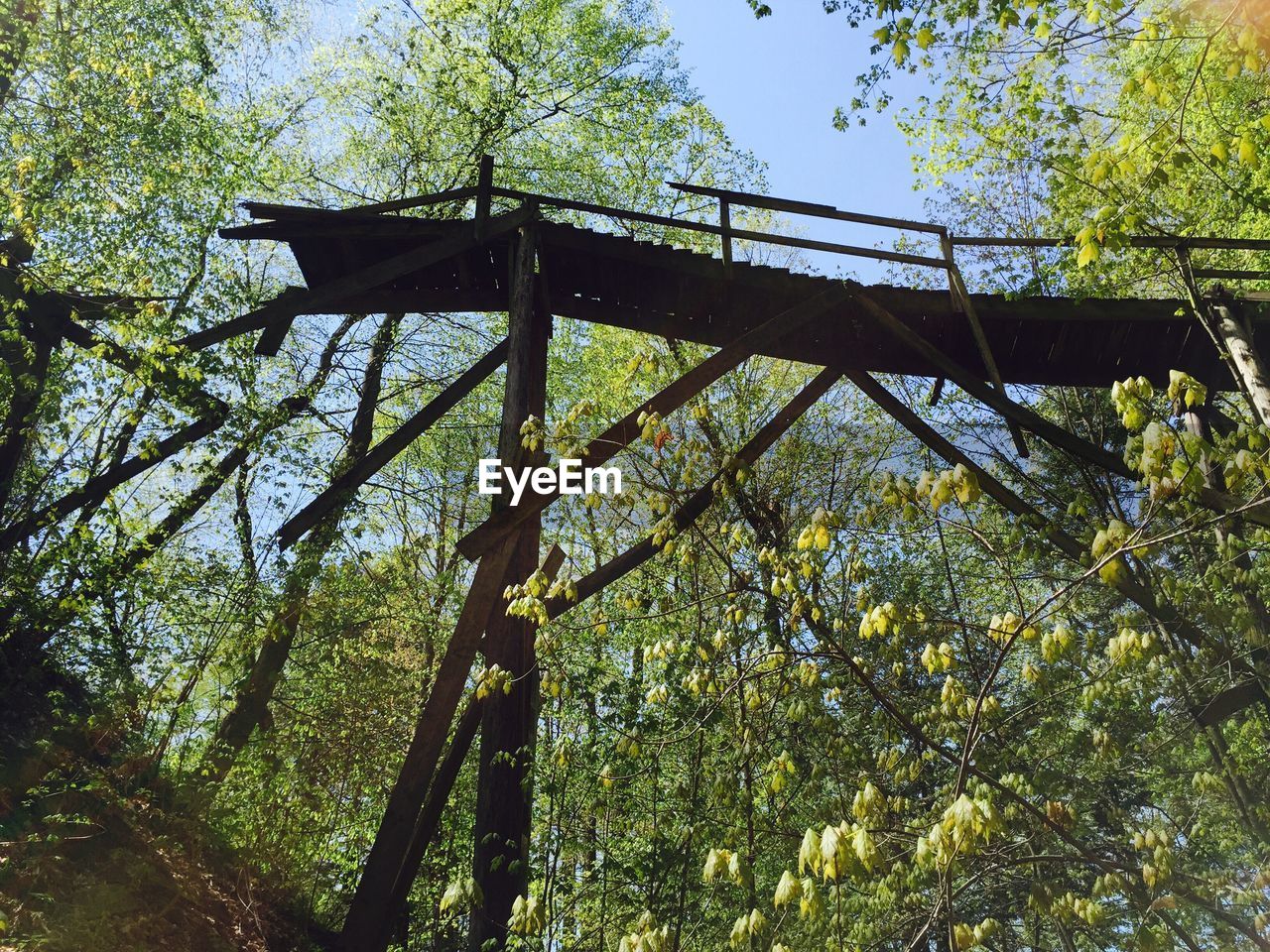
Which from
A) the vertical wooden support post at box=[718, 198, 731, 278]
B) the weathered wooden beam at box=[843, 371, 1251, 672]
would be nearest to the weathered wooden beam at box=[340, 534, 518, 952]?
the vertical wooden support post at box=[718, 198, 731, 278]

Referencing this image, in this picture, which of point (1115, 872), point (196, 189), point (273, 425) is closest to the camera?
point (1115, 872)

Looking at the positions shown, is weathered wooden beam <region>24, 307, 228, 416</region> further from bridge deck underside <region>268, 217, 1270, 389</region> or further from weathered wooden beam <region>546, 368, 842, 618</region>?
weathered wooden beam <region>546, 368, 842, 618</region>

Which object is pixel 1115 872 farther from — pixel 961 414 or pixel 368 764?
pixel 961 414

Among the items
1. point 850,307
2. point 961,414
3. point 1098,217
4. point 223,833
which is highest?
point 961,414

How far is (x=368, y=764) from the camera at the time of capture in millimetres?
8922

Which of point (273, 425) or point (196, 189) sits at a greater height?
point (196, 189)

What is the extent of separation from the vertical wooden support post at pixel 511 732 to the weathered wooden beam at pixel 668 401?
193 mm

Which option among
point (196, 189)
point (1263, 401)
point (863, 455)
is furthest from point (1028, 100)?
point (196, 189)

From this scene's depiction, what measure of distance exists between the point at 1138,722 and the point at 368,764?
935cm

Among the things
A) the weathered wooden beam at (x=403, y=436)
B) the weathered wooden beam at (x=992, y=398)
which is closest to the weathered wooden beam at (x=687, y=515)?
the weathered wooden beam at (x=992, y=398)

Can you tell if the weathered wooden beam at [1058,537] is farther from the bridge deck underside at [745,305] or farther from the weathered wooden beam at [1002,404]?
the bridge deck underside at [745,305]

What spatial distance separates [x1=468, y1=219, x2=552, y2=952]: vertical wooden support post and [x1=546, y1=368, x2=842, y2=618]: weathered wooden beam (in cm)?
39

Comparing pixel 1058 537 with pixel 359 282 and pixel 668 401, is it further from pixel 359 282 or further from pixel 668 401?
pixel 359 282

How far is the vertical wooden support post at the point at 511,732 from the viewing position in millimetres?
4969
